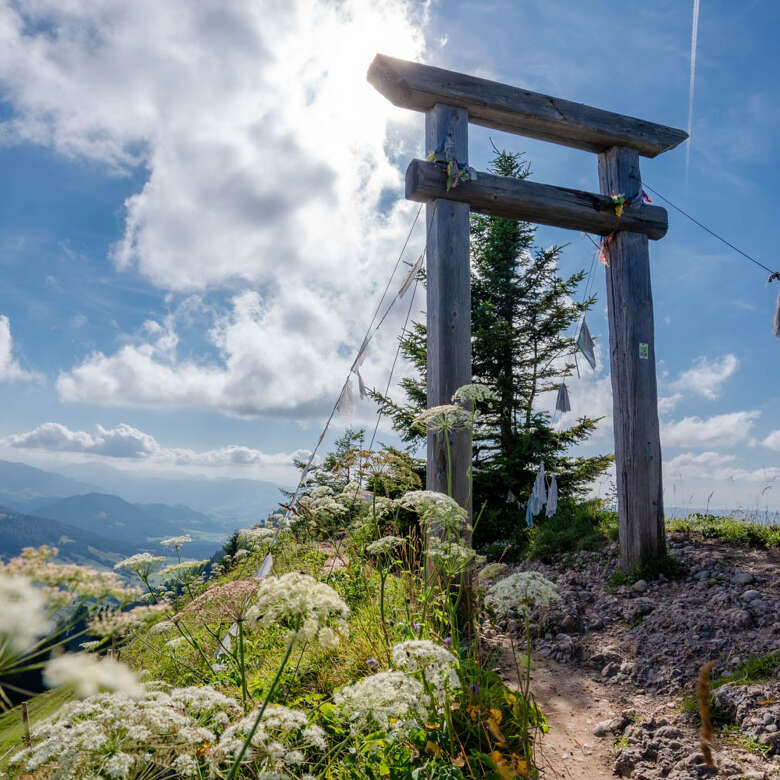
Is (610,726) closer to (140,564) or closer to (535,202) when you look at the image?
(140,564)

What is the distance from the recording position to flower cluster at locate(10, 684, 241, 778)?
4.39 ft

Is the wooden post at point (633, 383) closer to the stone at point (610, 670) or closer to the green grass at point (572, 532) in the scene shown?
the green grass at point (572, 532)

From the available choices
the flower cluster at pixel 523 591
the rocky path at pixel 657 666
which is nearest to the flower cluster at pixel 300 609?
the flower cluster at pixel 523 591

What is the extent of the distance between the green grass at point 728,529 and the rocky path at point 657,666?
0.26m

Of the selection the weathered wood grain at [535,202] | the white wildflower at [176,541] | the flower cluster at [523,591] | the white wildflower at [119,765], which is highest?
the weathered wood grain at [535,202]

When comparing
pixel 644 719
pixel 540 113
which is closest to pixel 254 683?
pixel 644 719

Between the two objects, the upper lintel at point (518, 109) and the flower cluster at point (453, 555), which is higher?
the upper lintel at point (518, 109)

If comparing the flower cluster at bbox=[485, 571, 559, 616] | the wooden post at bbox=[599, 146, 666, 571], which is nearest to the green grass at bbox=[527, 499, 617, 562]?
the wooden post at bbox=[599, 146, 666, 571]

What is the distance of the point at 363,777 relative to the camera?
2.02 meters

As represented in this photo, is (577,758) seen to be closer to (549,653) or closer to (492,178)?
(549,653)

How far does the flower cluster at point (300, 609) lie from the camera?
1.38 meters

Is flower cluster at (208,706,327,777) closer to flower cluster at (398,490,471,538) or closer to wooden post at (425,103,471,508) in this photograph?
flower cluster at (398,490,471,538)

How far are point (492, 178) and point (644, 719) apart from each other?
4.67m

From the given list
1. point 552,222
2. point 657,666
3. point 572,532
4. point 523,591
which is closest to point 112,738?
point 523,591
